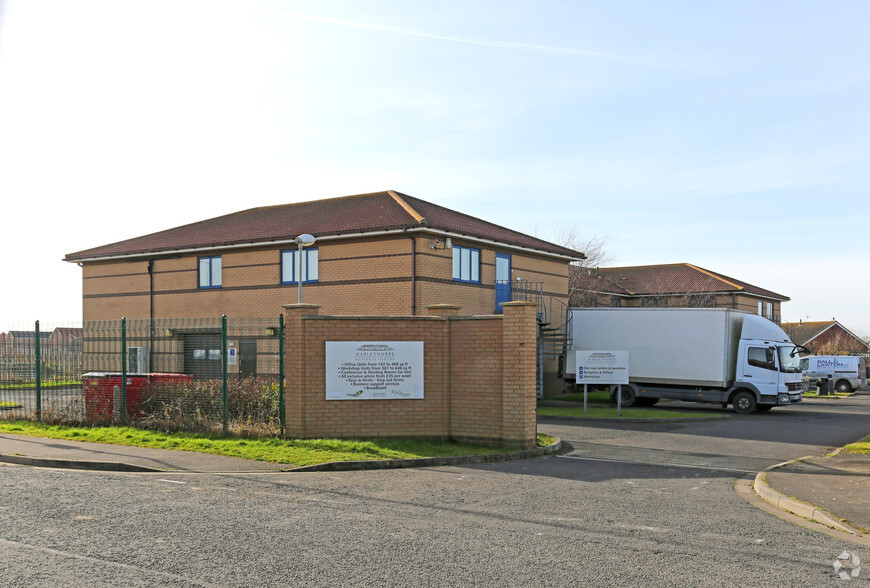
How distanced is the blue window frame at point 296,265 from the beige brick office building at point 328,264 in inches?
1.5

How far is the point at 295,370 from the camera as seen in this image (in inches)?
528

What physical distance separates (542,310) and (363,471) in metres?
18.3

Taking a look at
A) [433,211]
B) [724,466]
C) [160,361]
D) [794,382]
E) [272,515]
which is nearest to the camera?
[272,515]

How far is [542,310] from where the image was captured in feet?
94.3

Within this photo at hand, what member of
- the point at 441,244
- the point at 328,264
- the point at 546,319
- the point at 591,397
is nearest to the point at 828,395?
Answer: the point at 591,397

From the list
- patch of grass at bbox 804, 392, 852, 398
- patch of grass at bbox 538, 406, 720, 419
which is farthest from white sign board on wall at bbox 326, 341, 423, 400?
patch of grass at bbox 804, 392, 852, 398

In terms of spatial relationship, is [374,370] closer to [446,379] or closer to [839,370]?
[446,379]

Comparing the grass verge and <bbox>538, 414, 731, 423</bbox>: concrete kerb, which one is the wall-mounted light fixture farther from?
the grass verge

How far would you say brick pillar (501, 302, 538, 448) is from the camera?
13312 millimetres

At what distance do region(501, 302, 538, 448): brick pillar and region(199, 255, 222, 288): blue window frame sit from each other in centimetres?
1807

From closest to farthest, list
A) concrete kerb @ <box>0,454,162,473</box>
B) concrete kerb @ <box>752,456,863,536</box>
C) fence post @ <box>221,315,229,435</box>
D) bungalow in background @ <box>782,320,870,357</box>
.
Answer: concrete kerb @ <box>752,456,863,536</box> < concrete kerb @ <box>0,454,162,473</box> < fence post @ <box>221,315,229,435</box> < bungalow in background @ <box>782,320,870,357</box>

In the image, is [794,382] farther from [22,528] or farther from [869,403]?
[22,528]

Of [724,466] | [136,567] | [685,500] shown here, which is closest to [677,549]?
[685,500]

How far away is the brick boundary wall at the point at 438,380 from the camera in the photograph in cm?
1335
